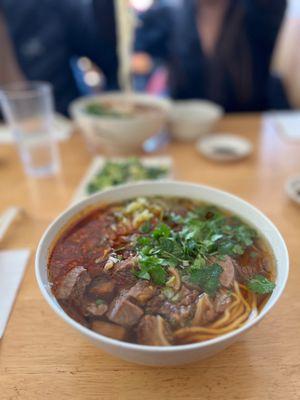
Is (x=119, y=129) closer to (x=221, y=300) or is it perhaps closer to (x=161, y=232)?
(x=161, y=232)

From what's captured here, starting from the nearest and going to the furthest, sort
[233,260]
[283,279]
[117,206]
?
1. [283,279]
2. [233,260]
3. [117,206]

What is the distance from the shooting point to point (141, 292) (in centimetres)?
65

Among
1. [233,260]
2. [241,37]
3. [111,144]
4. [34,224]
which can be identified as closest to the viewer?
[233,260]

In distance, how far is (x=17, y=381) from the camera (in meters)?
0.65

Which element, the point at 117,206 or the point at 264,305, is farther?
the point at 117,206

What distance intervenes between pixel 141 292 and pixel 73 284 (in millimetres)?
143

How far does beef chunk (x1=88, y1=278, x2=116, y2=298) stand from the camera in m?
0.68

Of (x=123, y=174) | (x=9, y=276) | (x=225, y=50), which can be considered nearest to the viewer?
(x=9, y=276)

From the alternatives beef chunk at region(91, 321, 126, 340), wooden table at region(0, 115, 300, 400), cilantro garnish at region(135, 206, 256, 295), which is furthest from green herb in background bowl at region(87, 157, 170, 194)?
beef chunk at region(91, 321, 126, 340)

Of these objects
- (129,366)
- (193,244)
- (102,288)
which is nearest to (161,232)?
(193,244)

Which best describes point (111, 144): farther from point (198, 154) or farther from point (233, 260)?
point (233, 260)

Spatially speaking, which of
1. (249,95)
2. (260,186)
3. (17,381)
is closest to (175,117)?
(260,186)

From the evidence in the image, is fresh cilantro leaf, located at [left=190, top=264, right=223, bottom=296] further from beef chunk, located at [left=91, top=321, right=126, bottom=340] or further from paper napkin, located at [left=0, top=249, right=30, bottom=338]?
paper napkin, located at [left=0, top=249, right=30, bottom=338]

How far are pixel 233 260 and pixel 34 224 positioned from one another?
717 millimetres
